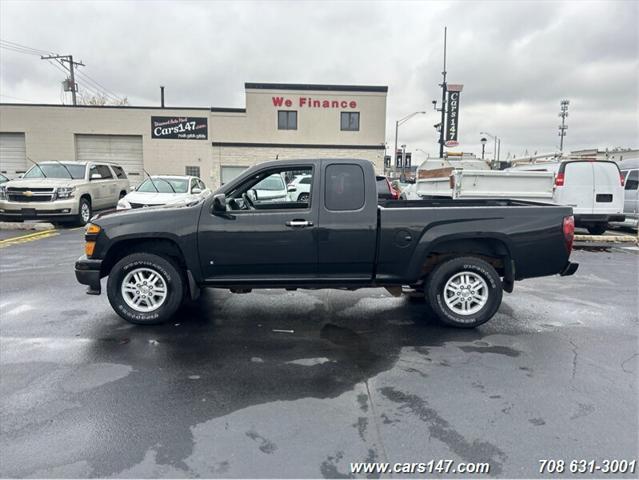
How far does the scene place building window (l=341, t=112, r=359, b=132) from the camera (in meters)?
29.4

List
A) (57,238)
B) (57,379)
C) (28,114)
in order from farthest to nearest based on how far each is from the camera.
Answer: (28,114)
(57,238)
(57,379)

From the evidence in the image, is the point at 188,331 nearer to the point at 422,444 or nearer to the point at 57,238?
the point at 422,444

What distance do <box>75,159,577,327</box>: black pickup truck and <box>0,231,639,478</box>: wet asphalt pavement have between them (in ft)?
1.55

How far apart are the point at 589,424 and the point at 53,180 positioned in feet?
46.3

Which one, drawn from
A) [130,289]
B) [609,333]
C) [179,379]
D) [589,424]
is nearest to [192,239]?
[130,289]

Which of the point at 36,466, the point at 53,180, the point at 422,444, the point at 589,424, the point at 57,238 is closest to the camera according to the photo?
the point at 36,466

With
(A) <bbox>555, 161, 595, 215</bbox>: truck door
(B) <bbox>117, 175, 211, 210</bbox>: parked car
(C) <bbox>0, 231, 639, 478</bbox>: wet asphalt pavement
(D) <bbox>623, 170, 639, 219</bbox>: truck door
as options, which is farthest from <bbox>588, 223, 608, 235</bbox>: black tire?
(B) <bbox>117, 175, 211, 210</bbox>: parked car

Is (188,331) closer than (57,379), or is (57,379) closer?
(57,379)

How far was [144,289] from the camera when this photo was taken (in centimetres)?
487

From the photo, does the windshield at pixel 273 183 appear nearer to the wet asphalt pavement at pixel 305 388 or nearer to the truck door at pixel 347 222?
the wet asphalt pavement at pixel 305 388

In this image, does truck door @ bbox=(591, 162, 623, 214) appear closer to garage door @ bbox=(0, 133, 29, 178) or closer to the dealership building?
the dealership building

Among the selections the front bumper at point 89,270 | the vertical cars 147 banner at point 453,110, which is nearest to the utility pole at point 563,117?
the vertical cars 147 banner at point 453,110

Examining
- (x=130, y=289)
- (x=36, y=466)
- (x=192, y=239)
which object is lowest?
(x=36, y=466)

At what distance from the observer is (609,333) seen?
→ 479 centimetres
